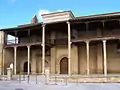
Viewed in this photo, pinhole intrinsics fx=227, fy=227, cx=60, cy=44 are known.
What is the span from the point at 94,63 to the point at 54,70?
5.15 metres

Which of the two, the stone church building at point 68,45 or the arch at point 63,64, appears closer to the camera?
the stone church building at point 68,45

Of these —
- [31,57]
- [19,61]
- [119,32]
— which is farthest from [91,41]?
[19,61]

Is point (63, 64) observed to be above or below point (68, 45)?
below

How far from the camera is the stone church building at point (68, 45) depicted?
2553 centimetres

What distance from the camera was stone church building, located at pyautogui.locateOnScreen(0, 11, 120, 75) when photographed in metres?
25.5

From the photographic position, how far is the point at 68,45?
85.5 feet

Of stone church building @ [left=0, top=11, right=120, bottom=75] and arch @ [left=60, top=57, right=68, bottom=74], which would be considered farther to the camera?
arch @ [left=60, top=57, right=68, bottom=74]

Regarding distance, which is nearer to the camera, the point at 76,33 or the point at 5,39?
the point at 76,33

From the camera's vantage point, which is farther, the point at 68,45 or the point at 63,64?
the point at 63,64

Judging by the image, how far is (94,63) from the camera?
2702 centimetres

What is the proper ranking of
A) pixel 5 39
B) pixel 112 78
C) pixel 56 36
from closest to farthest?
1. pixel 112 78
2. pixel 56 36
3. pixel 5 39

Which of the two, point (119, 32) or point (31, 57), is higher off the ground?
point (119, 32)

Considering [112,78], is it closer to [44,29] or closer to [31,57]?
[44,29]

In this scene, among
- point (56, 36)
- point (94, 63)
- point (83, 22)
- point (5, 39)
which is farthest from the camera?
point (5, 39)
